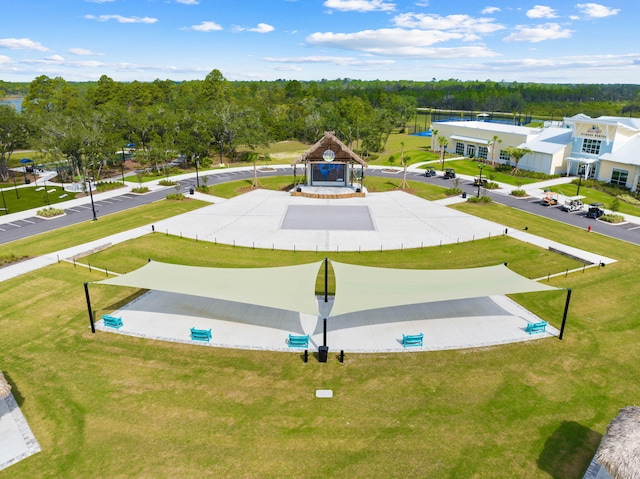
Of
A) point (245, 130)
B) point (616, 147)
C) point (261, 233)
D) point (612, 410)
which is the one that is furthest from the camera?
point (245, 130)

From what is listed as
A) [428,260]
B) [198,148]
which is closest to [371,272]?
[428,260]

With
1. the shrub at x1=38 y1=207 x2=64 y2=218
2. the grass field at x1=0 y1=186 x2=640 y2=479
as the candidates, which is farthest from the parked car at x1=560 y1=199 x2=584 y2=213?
the shrub at x1=38 y1=207 x2=64 y2=218

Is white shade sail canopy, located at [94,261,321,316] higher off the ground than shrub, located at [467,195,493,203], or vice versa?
white shade sail canopy, located at [94,261,321,316]

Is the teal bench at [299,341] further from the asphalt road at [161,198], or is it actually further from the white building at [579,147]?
the white building at [579,147]

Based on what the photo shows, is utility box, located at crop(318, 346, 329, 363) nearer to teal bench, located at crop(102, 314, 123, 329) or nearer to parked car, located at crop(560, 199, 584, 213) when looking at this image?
teal bench, located at crop(102, 314, 123, 329)

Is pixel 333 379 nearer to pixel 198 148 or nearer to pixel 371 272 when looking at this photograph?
pixel 371 272

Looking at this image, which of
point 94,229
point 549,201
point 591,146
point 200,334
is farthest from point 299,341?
point 591,146

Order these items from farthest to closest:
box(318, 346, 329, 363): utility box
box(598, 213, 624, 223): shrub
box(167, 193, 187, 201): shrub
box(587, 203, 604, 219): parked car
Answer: box(167, 193, 187, 201): shrub, box(587, 203, 604, 219): parked car, box(598, 213, 624, 223): shrub, box(318, 346, 329, 363): utility box
